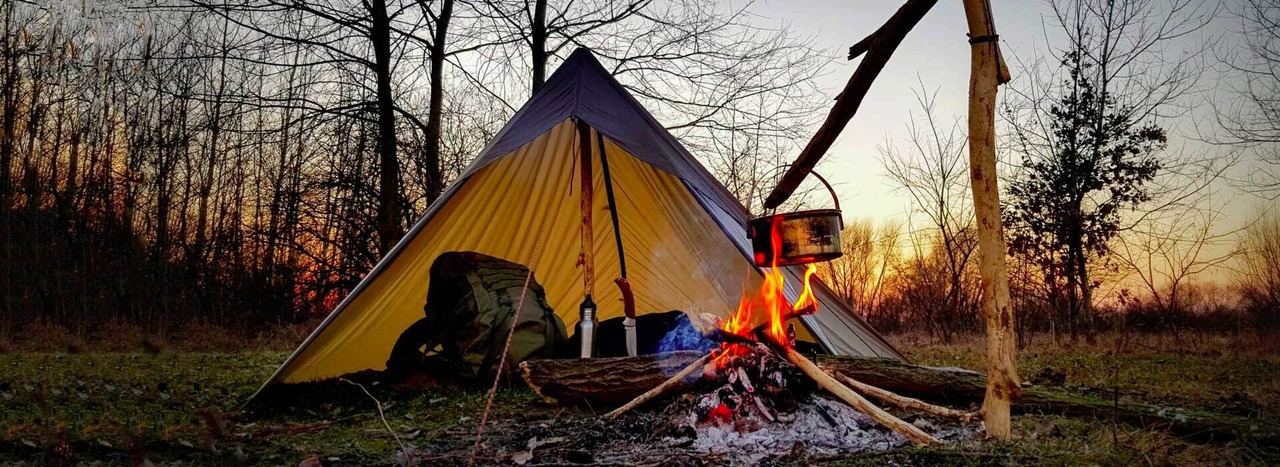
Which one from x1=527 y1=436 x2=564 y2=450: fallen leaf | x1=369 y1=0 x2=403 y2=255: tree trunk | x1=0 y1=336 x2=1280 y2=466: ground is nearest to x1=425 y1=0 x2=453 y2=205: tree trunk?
x1=369 y1=0 x2=403 y2=255: tree trunk

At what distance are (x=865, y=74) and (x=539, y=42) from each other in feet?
24.6

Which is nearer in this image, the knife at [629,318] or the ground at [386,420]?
the ground at [386,420]

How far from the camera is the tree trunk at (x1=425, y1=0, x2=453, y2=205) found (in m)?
8.87

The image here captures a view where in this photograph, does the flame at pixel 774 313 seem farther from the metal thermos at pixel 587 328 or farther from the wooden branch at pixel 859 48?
the metal thermos at pixel 587 328

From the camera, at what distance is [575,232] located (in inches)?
237

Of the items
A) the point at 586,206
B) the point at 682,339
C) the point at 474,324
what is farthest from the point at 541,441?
the point at 586,206

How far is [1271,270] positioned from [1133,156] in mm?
1956

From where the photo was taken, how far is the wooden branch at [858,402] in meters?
2.86

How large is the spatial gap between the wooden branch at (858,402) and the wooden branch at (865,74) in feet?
2.73

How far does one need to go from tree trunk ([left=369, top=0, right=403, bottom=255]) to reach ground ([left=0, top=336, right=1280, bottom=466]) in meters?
2.16

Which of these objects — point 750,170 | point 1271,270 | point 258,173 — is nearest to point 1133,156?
point 1271,270

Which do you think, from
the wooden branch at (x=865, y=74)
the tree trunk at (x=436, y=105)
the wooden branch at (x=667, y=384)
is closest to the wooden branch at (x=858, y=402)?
the wooden branch at (x=667, y=384)

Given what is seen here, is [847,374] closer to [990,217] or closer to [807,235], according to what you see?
[807,235]

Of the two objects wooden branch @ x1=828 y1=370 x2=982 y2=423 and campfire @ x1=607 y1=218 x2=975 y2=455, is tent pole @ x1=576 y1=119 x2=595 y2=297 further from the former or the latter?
wooden branch @ x1=828 y1=370 x2=982 y2=423
